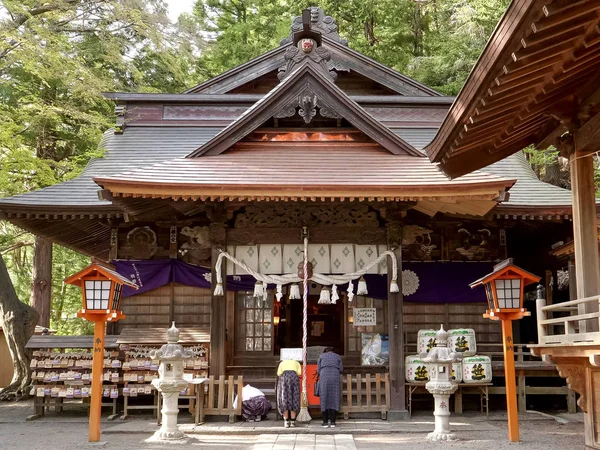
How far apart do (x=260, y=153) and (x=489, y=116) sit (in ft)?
19.6

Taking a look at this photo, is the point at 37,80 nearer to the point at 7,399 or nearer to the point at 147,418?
the point at 7,399

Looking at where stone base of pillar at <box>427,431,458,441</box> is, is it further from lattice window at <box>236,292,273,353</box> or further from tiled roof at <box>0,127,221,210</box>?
tiled roof at <box>0,127,221,210</box>

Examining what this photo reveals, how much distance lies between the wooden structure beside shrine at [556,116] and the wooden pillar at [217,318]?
170 inches

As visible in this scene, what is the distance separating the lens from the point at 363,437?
33.5 ft

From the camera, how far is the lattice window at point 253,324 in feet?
43.9

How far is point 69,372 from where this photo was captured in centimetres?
1234

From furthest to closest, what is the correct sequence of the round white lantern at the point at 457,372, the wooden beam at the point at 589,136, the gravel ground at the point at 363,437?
the round white lantern at the point at 457,372, the gravel ground at the point at 363,437, the wooden beam at the point at 589,136

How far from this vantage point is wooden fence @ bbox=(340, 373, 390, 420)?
452 inches

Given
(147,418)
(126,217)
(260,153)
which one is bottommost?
(147,418)

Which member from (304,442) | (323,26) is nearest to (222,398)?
(304,442)

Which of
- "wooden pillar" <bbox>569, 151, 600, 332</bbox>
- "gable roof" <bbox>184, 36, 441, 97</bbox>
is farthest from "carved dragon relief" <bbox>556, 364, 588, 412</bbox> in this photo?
"gable roof" <bbox>184, 36, 441, 97</bbox>

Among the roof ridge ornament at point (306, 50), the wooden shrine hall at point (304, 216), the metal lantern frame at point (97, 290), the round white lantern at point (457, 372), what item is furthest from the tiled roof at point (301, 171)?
the round white lantern at point (457, 372)

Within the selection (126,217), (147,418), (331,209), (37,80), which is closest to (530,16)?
(331,209)

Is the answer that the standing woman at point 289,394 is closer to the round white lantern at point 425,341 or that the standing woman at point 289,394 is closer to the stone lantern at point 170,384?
the stone lantern at point 170,384
